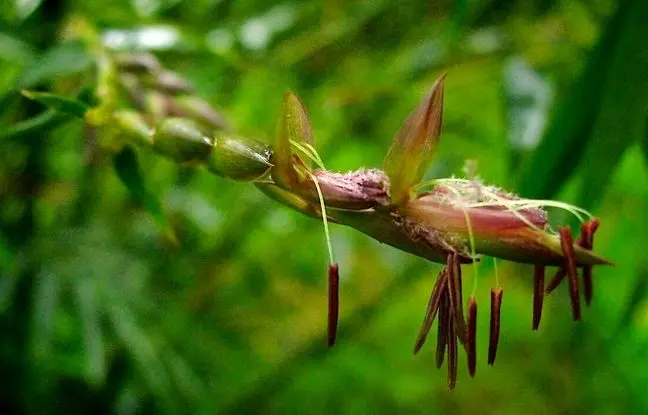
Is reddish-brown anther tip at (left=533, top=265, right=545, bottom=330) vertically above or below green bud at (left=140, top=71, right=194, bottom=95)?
below

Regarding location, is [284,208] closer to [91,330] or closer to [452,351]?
[91,330]

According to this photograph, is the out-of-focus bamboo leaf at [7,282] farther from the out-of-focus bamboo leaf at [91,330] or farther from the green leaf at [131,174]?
the green leaf at [131,174]

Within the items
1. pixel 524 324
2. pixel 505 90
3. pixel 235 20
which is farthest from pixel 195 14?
pixel 524 324

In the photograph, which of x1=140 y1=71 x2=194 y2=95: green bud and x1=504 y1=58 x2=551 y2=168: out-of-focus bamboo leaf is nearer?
x1=140 y1=71 x2=194 y2=95: green bud

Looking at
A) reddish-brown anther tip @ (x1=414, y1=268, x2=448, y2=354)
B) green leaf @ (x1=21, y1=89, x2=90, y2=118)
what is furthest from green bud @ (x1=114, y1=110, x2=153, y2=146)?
reddish-brown anther tip @ (x1=414, y1=268, x2=448, y2=354)

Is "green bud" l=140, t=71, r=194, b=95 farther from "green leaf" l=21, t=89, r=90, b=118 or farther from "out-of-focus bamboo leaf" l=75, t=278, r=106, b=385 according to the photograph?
"out-of-focus bamboo leaf" l=75, t=278, r=106, b=385

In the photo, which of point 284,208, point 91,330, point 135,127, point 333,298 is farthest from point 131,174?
point 284,208
